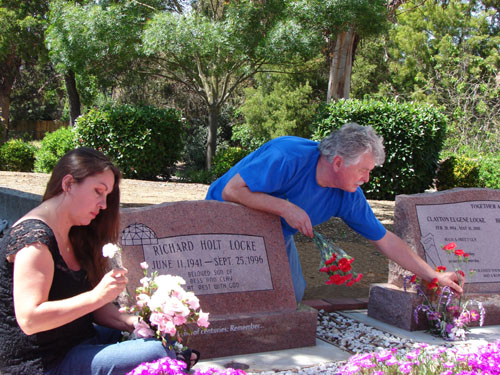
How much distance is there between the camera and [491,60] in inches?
889

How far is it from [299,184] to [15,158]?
13.4 m

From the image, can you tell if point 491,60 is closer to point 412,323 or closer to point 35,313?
point 412,323

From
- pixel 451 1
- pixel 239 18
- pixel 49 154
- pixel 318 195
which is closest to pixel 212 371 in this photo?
pixel 318 195

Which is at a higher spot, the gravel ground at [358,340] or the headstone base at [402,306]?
the headstone base at [402,306]

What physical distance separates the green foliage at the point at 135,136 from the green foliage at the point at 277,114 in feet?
22.6

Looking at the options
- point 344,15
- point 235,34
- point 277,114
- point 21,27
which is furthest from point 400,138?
point 21,27

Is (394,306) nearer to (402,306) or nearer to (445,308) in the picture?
(402,306)

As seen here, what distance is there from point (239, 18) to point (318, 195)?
291 inches

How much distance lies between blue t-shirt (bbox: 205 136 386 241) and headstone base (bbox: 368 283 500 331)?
644 millimetres

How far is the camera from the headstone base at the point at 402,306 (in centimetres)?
388

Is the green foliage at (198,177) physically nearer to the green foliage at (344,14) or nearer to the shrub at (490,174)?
the green foliage at (344,14)

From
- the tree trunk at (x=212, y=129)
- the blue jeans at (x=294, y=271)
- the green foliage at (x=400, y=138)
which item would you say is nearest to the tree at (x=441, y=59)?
the green foliage at (x=400, y=138)

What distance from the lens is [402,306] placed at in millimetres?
3920

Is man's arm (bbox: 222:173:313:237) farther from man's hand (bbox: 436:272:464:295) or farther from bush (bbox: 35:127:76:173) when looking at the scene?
bush (bbox: 35:127:76:173)
